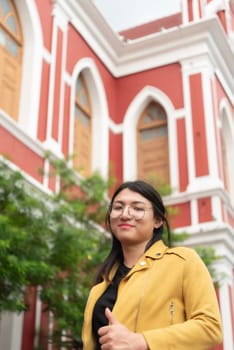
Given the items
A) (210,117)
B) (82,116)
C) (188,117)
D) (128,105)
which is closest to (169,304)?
(82,116)

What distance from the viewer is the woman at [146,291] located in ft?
5.54

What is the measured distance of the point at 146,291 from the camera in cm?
182

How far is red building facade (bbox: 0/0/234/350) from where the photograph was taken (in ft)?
29.4

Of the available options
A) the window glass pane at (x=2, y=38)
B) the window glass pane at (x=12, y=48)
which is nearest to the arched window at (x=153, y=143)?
the window glass pane at (x=12, y=48)

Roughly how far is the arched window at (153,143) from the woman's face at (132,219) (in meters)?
9.20

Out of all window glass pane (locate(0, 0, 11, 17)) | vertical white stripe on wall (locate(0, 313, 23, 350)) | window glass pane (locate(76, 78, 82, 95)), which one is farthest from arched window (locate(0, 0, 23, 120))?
vertical white stripe on wall (locate(0, 313, 23, 350))

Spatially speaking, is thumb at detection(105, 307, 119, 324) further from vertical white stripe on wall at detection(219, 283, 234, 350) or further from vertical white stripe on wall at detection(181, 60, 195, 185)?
vertical white stripe on wall at detection(181, 60, 195, 185)

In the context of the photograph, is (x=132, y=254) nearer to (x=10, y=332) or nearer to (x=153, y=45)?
(x=10, y=332)

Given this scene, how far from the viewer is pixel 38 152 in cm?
849

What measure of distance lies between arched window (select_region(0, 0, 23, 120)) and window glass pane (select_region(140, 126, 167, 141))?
364cm

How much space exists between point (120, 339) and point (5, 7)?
27.1 feet

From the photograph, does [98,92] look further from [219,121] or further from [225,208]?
[225,208]

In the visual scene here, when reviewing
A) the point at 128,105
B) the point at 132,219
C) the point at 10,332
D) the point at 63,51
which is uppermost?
the point at 128,105

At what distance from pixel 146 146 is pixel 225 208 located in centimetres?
222
